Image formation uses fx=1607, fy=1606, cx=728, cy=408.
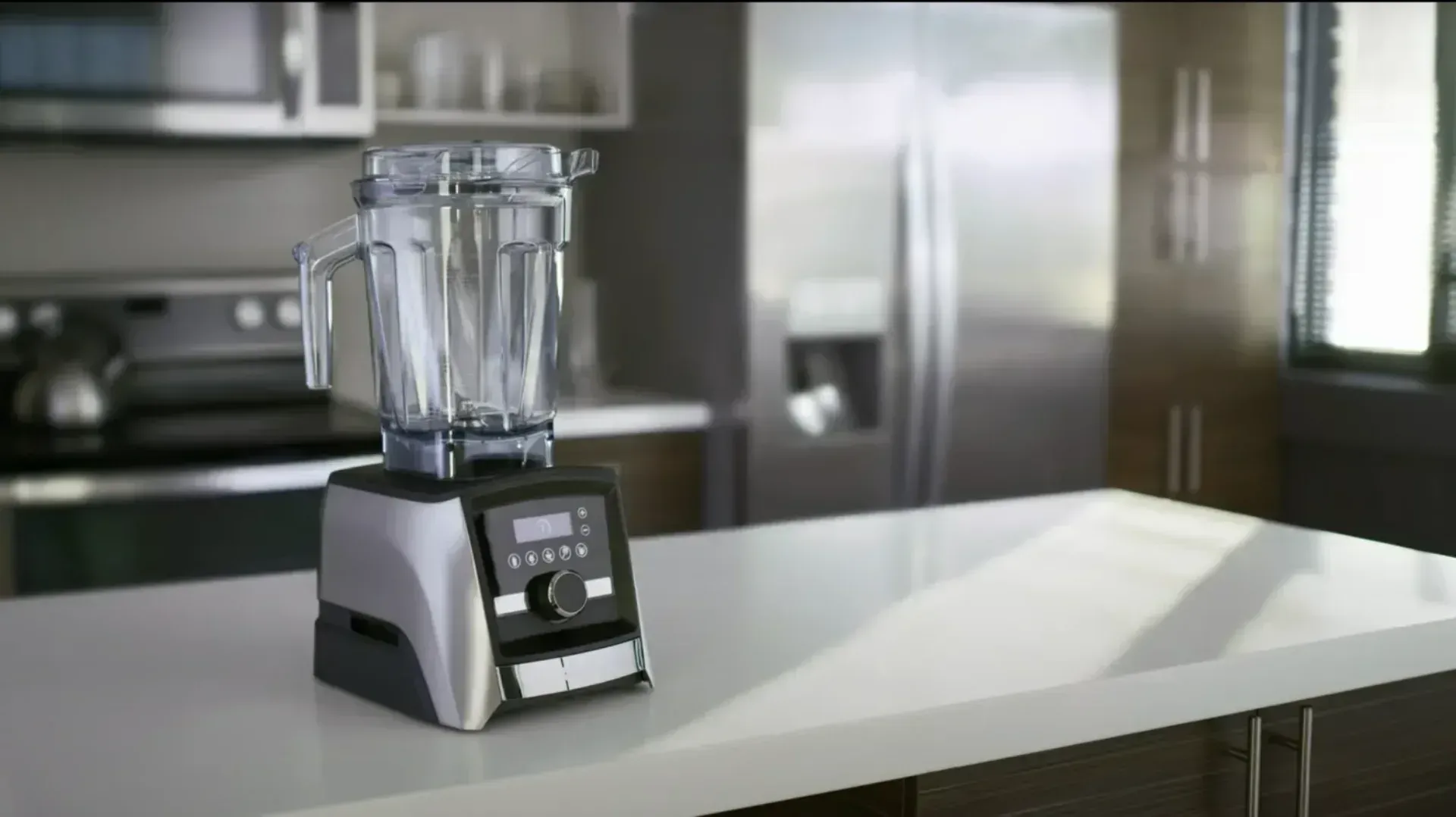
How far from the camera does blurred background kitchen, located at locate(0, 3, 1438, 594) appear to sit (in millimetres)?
2926

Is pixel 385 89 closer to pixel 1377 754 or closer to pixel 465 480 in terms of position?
pixel 465 480

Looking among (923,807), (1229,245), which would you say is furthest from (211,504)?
(1229,245)

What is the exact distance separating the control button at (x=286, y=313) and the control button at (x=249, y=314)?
2 centimetres

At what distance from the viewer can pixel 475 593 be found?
1116 millimetres

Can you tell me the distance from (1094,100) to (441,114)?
1.45 metres

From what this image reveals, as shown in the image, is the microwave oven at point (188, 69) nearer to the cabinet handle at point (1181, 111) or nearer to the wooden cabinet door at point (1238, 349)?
the cabinet handle at point (1181, 111)

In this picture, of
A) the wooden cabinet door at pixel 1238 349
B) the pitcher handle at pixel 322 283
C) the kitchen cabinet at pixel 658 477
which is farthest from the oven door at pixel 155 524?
the wooden cabinet door at pixel 1238 349

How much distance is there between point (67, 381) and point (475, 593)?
2.13 metres

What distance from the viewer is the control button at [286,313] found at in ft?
11.0

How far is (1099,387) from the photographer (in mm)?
3707

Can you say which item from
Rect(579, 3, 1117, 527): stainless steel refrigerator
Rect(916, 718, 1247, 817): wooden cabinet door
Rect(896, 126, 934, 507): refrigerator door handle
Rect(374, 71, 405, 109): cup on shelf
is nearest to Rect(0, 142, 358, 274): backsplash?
Rect(374, 71, 405, 109): cup on shelf

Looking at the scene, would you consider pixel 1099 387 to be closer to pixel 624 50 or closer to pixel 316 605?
pixel 624 50

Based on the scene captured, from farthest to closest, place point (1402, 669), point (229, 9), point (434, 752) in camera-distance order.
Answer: point (229, 9) < point (1402, 669) < point (434, 752)

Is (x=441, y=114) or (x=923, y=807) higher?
(x=441, y=114)
